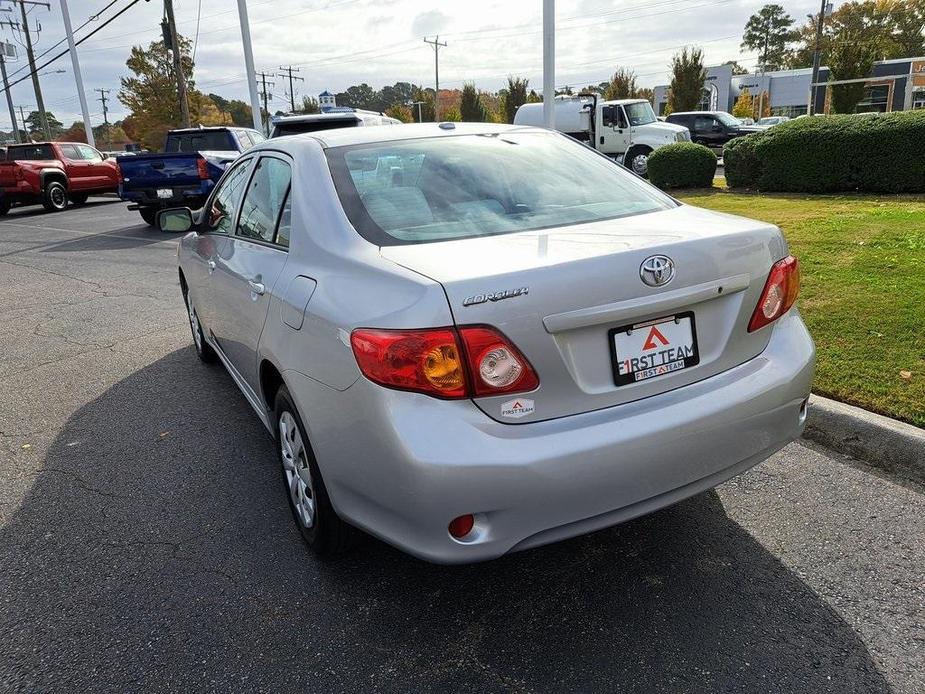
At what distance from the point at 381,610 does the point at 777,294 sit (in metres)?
1.81

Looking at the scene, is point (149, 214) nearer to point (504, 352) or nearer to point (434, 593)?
point (434, 593)

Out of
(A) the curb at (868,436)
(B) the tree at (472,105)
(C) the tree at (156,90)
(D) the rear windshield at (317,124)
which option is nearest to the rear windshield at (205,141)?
→ (D) the rear windshield at (317,124)

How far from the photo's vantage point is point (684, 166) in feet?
44.0

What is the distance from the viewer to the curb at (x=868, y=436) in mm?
3340

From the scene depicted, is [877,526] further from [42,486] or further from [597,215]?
[42,486]

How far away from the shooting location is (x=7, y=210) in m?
20.2

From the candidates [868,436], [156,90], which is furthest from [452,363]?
[156,90]

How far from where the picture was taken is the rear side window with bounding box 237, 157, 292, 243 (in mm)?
3167

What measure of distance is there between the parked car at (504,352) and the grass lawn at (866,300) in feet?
4.92

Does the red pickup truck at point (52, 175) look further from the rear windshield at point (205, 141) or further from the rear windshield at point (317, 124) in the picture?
the rear windshield at point (317, 124)

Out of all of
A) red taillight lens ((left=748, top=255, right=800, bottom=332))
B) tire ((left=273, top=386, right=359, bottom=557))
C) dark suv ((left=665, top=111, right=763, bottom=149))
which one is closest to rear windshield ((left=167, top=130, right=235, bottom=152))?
tire ((left=273, top=386, right=359, bottom=557))

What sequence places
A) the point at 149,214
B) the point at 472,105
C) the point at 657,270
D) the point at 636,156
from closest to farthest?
the point at 657,270 < the point at 149,214 < the point at 636,156 < the point at 472,105

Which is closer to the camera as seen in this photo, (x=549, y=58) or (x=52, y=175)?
(x=549, y=58)

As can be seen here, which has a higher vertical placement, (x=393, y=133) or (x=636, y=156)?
(x=393, y=133)
